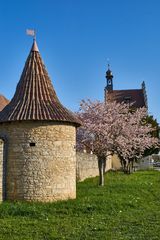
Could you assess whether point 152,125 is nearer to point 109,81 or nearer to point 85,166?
point 85,166

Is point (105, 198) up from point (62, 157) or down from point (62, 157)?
down

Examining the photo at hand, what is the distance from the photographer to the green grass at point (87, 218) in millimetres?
8734

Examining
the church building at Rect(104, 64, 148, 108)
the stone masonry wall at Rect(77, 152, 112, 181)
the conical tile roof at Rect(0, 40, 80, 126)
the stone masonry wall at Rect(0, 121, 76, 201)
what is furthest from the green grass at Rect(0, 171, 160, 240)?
the church building at Rect(104, 64, 148, 108)

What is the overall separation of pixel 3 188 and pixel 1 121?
2.52 meters

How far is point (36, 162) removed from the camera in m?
13.5

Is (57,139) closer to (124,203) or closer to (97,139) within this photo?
(124,203)

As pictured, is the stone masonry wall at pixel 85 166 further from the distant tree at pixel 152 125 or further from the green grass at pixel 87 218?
the distant tree at pixel 152 125

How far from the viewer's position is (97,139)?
2123cm

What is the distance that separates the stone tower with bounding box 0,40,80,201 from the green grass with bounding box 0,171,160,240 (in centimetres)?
73

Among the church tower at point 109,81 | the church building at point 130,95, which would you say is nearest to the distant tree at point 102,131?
the church building at point 130,95

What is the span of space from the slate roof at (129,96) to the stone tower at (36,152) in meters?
36.7

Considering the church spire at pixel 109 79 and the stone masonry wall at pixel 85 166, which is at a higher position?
the church spire at pixel 109 79

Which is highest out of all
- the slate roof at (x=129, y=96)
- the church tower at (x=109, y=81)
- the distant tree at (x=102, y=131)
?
the church tower at (x=109, y=81)

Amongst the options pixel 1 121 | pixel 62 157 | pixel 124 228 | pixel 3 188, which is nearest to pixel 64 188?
pixel 62 157
